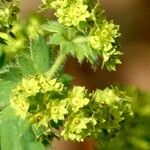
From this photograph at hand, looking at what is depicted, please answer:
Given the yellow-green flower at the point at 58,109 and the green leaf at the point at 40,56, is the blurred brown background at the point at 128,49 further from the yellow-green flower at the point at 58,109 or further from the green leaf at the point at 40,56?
the yellow-green flower at the point at 58,109

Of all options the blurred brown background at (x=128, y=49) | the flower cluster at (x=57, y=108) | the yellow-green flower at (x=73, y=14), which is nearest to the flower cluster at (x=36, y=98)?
the flower cluster at (x=57, y=108)

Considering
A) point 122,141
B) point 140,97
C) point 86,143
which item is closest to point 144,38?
point 86,143

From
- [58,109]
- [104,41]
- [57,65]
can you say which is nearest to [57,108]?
[58,109]

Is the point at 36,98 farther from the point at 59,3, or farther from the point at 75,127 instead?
the point at 59,3

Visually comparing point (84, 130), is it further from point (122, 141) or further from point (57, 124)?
point (122, 141)

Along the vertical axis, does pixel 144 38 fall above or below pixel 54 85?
above

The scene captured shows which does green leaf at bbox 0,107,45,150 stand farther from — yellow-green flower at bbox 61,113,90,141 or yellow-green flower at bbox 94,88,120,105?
Result: yellow-green flower at bbox 94,88,120,105

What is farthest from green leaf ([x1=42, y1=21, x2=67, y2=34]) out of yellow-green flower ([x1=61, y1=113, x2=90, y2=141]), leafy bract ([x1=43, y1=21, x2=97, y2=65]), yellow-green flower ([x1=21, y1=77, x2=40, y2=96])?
yellow-green flower ([x1=61, y1=113, x2=90, y2=141])
